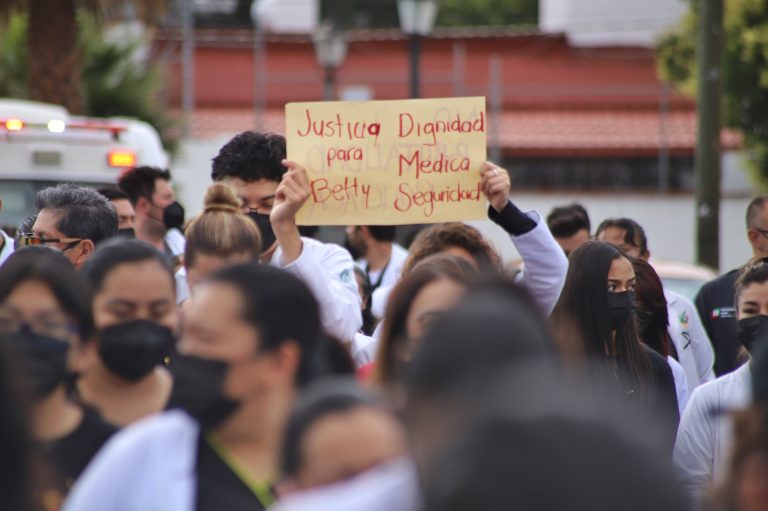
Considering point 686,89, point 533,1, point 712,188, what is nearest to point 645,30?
point 686,89

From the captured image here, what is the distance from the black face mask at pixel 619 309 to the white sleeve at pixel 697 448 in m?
0.62

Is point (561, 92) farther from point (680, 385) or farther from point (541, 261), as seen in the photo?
point (541, 261)

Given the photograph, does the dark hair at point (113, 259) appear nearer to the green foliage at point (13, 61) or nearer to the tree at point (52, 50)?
the tree at point (52, 50)

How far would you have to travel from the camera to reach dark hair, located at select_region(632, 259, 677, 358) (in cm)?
696

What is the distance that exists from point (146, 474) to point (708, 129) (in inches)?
458

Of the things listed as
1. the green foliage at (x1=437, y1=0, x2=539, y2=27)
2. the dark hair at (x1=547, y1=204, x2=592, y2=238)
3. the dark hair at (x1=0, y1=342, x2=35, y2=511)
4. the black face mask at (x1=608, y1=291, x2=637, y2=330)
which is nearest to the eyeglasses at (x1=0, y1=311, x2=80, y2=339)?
the dark hair at (x1=0, y1=342, x2=35, y2=511)

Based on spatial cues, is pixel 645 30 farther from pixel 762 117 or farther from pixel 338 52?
pixel 338 52

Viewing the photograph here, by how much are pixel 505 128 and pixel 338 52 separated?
9.83 m

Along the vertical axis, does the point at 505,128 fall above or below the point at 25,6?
below

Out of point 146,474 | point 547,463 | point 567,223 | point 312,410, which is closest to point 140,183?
point 567,223

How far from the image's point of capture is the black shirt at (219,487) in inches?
128

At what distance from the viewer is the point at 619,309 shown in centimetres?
596

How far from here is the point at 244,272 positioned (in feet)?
11.1

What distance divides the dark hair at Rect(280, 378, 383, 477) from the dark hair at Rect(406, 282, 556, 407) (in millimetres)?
191
